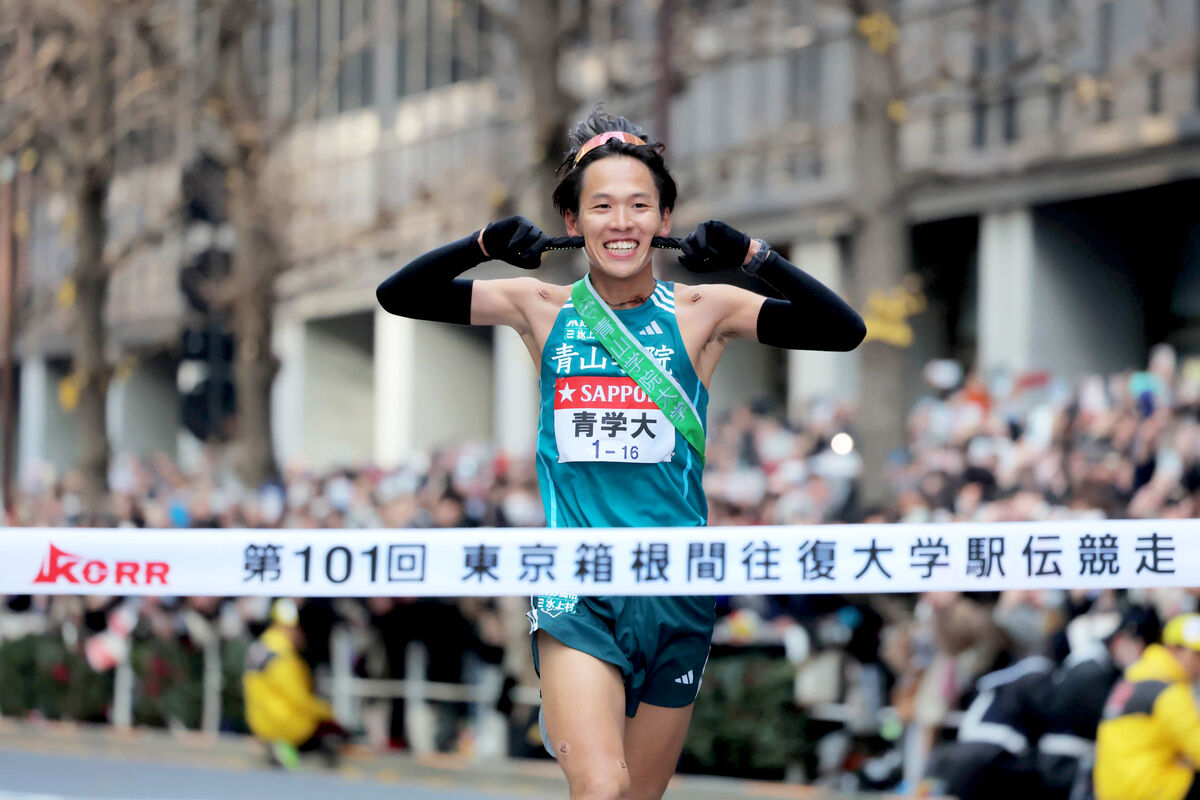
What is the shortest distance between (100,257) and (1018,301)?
9510 mm

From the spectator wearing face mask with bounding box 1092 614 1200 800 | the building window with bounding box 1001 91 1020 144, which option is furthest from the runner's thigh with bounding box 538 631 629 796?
the building window with bounding box 1001 91 1020 144

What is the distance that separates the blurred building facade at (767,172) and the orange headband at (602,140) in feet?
23.9

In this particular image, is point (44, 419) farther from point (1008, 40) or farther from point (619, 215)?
point (619, 215)

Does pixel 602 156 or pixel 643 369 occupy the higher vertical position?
pixel 602 156

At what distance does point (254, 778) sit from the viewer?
13.1 meters

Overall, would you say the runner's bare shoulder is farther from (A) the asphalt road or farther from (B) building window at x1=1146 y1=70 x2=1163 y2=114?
(B) building window at x1=1146 y1=70 x2=1163 y2=114

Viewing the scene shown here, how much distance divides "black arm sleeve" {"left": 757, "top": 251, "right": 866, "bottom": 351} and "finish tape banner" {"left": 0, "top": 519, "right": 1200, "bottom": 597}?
22.9 inches

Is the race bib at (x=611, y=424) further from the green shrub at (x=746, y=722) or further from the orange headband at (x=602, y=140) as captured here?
the green shrub at (x=746, y=722)

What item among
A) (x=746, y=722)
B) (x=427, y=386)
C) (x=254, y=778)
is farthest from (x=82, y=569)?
(x=427, y=386)

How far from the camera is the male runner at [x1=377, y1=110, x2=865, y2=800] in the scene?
4.69m

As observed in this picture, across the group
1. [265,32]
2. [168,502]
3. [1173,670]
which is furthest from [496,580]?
[265,32]

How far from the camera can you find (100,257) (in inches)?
768

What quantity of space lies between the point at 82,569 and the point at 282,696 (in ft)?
26.4

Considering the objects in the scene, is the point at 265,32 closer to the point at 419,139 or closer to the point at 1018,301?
the point at 419,139
